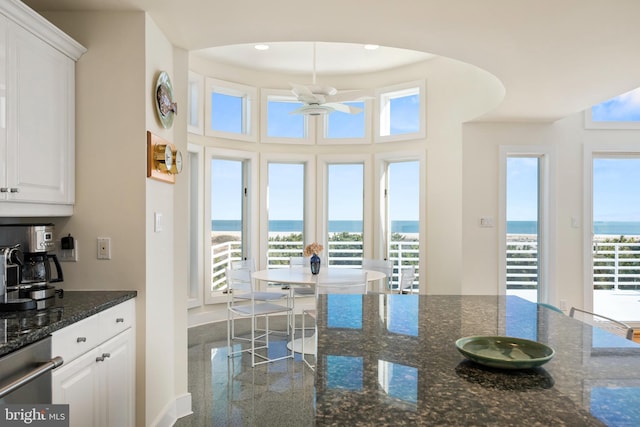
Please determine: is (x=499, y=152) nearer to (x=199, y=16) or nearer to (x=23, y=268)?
(x=199, y=16)

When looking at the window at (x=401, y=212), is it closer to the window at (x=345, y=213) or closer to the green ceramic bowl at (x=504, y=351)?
the window at (x=345, y=213)

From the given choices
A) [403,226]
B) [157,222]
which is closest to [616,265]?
[403,226]

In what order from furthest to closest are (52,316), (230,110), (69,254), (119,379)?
(230,110)
(69,254)
(119,379)
(52,316)

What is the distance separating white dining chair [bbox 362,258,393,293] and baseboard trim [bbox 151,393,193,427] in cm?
254

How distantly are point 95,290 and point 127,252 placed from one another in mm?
279

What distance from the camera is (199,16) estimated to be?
2.49 m

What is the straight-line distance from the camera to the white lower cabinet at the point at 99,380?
1.79m

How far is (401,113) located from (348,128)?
0.73 metres

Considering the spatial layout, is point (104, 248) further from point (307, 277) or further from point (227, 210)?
point (227, 210)

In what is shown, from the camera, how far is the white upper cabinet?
6.25 feet

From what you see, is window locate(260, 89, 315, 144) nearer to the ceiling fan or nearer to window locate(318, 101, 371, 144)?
window locate(318, 101, 371, 144)

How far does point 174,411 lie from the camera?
9.46ft

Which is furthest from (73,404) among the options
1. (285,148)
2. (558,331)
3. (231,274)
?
(285,148)

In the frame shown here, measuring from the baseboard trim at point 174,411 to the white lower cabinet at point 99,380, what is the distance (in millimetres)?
330
